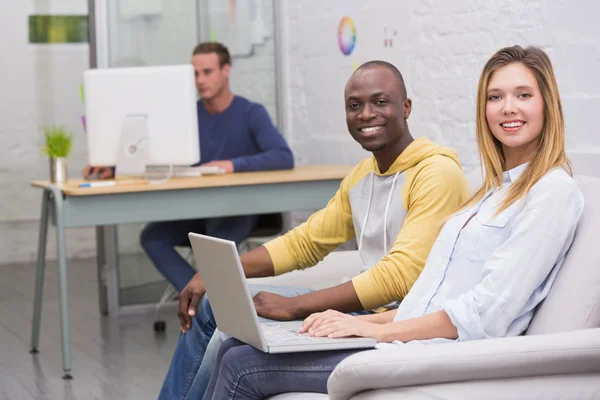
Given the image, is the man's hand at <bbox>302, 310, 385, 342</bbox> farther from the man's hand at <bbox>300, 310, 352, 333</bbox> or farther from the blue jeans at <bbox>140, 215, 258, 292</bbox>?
the blue jeans at <bbox>140, 215, 258, 292</bbox>

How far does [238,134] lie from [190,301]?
2.06m

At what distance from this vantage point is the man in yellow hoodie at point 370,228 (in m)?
2.25

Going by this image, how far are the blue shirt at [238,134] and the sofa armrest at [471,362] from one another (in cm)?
271

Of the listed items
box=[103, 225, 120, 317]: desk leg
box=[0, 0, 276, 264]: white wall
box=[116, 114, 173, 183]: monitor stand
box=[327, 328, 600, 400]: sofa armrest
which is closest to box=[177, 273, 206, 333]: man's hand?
box=[327, 328, 600, 400]: sofa armrest

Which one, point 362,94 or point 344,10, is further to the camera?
point 344,10

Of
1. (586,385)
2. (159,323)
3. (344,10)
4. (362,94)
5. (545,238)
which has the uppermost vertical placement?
(344,10)

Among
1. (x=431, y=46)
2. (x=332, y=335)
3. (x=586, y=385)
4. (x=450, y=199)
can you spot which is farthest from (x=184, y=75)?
(x=586, y=385)

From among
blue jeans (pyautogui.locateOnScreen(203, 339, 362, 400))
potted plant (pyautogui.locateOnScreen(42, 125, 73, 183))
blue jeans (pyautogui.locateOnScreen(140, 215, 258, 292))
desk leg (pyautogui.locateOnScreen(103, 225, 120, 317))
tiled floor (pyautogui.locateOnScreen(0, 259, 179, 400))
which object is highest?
potted plant (pyautogui.locateOnScreen(42, 125, 73, 183))

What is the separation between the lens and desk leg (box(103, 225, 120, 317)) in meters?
4.77

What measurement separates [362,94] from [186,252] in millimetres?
2666

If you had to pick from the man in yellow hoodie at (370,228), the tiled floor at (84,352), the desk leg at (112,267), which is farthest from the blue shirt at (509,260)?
the desk leg at (112,267)

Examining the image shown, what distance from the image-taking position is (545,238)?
1859 mm

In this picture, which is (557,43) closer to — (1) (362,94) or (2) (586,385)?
(1) (362,94)

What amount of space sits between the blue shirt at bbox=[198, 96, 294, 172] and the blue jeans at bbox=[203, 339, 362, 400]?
2.48 m
